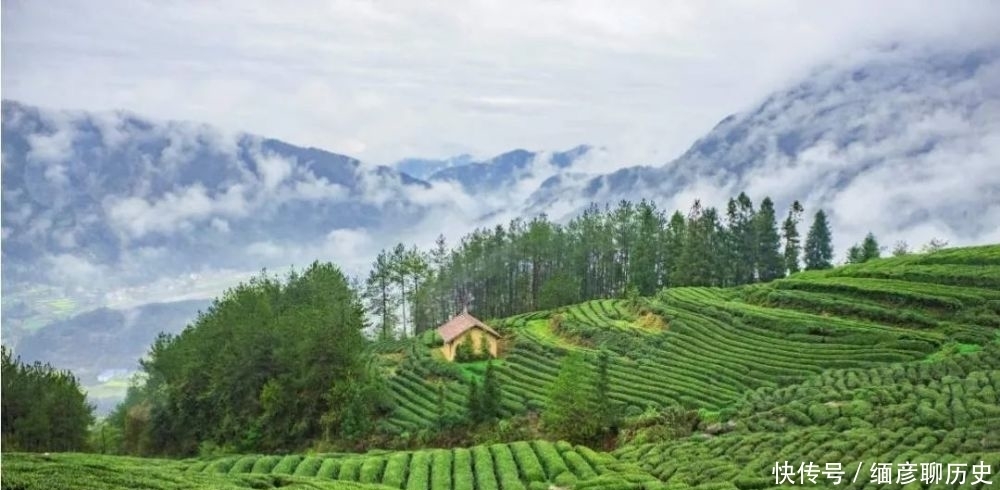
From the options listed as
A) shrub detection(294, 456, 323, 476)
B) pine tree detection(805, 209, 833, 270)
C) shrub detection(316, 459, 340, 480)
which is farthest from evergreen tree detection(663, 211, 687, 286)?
shrub detection(316, 459, 340, 480)

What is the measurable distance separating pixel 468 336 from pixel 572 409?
16.6 metres

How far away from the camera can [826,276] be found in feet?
178

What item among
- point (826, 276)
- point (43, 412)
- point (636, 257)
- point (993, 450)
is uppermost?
point (636, 257)

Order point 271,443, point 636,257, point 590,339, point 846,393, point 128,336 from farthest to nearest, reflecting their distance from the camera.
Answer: point 128,336
point 636,257
point 590,339
point 271,443
point 846,393

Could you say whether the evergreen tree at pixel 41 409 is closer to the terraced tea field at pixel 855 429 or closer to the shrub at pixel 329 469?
the shrub at pixel 329 469

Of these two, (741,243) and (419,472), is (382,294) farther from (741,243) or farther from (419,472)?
(419,472)

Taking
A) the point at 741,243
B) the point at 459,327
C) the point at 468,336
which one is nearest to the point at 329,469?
the point at 468,336

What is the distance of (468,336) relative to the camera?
4984cm

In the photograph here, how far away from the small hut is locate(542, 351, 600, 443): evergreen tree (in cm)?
1590

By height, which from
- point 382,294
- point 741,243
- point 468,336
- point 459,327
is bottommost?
point 468,336

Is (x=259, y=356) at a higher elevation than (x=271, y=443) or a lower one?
higher

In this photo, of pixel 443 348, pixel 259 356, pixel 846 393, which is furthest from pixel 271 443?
pixel 846 393

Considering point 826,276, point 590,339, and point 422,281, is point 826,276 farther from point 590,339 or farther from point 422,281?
point 422,281

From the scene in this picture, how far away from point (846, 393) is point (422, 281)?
44978mm
